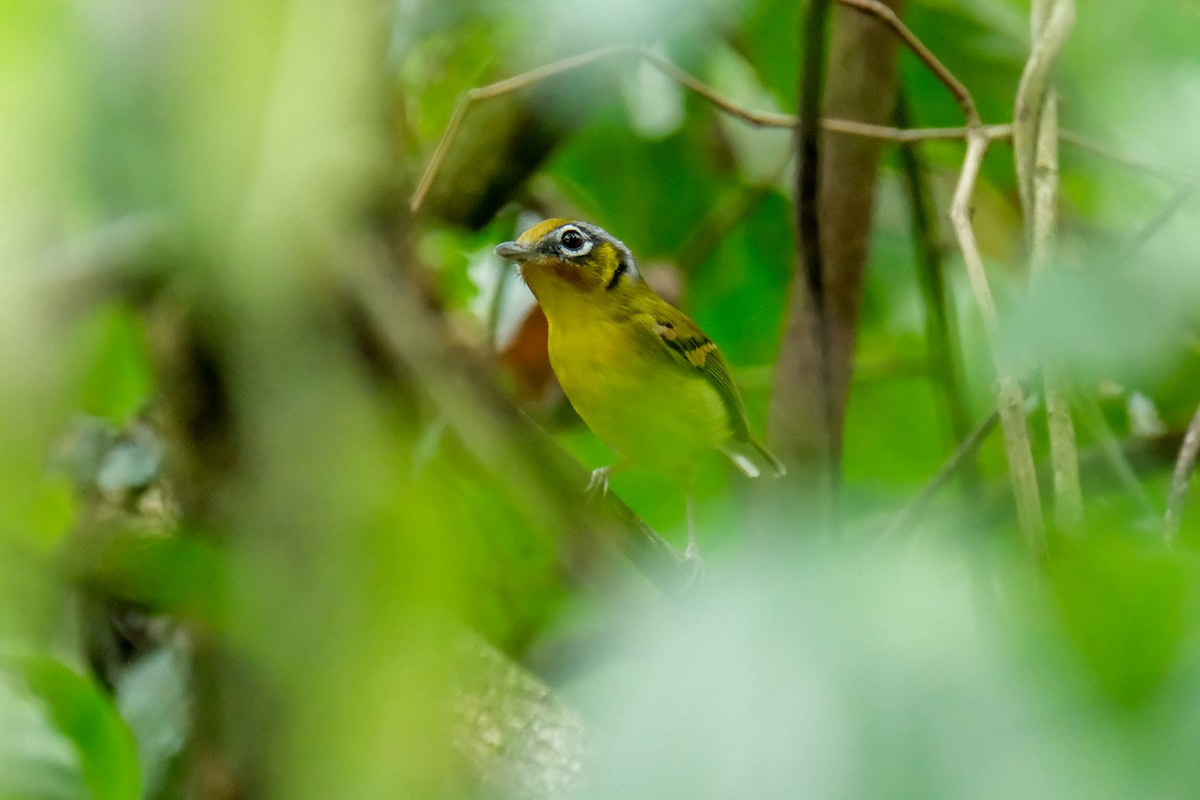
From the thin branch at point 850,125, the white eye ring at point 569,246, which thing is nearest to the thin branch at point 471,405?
the thin branch at point 850,125

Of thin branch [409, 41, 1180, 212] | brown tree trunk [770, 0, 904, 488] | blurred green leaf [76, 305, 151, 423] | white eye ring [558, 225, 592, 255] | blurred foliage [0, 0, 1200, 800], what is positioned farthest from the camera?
brown tree trunk [770, 0, 904, 488]

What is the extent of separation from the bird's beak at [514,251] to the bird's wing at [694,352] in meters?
0.28

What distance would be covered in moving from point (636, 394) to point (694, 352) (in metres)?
0.14

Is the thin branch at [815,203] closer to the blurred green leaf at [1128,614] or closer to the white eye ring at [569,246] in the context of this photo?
the white eye ring at [569,246]

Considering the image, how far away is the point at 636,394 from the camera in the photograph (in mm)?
1580

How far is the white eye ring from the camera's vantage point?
156 centimetres

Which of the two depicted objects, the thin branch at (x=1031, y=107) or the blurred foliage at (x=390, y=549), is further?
the thin branch at (x=1031, y=107)

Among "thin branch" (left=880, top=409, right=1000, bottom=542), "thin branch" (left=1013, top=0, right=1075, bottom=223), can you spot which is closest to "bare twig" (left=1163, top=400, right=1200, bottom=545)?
"thin branch" (left=880, top=409, right=1000, bottom=542)

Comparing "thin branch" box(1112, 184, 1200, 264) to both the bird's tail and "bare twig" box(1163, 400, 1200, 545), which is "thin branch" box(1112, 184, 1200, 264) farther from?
the bird's tail

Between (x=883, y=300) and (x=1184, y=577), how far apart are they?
2.35m

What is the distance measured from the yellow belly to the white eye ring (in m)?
0.11

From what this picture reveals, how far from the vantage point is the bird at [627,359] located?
1458 millimetres

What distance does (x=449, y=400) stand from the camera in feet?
1.48

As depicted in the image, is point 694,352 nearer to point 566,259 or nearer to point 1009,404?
point 566,259
